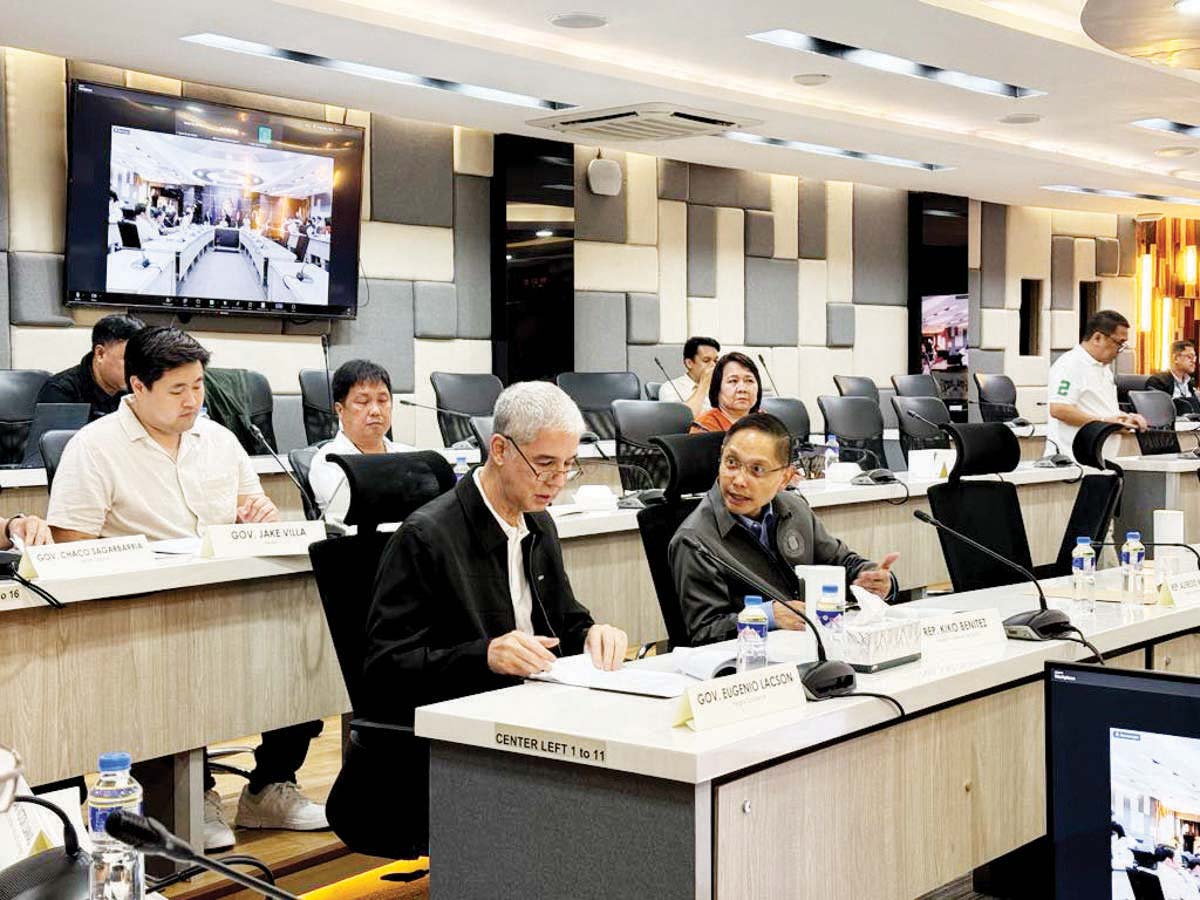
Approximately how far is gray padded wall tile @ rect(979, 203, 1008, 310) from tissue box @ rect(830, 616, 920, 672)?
34.5 ft

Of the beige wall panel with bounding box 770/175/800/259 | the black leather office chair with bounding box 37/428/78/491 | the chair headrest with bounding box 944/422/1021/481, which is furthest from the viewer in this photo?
the beige wall panel with bounding box 770/175/800/259

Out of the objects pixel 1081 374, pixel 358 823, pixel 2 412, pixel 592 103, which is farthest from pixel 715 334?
pixel 358 823

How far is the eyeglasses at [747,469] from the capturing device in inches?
128

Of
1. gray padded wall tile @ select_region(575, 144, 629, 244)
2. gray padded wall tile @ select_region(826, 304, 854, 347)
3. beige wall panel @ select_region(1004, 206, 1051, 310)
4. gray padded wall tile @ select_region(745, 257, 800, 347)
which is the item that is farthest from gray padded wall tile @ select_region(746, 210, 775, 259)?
beige wall panel @ select_region(1004, 206, 1051, 310)

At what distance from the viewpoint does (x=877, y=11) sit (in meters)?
6.44

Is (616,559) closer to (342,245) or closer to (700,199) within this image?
(342,245)

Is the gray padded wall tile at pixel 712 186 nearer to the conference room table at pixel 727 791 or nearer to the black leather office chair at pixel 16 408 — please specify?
the black leather office chair at pixel 16 408

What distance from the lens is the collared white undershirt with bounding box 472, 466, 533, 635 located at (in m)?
2.71

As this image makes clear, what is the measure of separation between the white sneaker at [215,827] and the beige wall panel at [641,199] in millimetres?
6443

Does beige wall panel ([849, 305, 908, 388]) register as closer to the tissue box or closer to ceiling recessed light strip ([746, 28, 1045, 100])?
ceiling recessed light strip ([746, 28, 1045, 100])

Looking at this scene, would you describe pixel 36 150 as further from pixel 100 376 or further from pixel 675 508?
pixel 675 508

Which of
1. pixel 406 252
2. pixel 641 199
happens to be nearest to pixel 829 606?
pixel 406 252

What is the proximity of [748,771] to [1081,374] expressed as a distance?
5281mm

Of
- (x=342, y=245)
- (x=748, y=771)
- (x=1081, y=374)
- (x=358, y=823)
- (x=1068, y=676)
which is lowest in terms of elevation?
(x=358, y=823)
